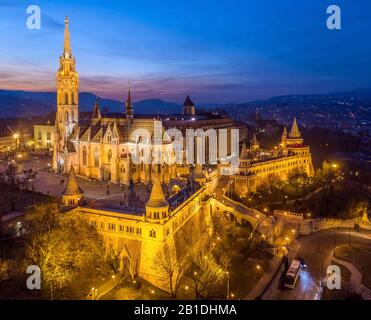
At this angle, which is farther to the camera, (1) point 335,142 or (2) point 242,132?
(1) point 335,142

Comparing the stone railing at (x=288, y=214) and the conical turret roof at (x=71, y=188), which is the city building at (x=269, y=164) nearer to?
the stone railing at (x=288, y=214)

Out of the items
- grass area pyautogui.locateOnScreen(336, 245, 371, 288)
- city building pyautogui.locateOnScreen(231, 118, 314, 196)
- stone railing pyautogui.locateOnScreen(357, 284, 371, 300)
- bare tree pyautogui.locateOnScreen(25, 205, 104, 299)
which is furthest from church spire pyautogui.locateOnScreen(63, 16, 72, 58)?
stone railing pyautogui.locateOnScreen(357, 284, 371, 300)

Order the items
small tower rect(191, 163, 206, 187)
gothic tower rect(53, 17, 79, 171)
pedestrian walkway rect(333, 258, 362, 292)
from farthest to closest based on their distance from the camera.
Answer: gothic tower rect(53, 17, 79, 171), small tower rect(191, 163, 206, 187), pedestrian walkway rect(333, 258, 362, 292)

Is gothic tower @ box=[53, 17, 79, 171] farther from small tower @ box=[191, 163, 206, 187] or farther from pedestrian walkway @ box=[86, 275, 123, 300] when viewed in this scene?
pedestrian walkway @ box=[86, 275, 123, 300]

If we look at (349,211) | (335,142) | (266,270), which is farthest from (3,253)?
(335,142)
